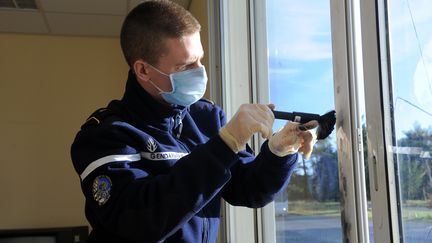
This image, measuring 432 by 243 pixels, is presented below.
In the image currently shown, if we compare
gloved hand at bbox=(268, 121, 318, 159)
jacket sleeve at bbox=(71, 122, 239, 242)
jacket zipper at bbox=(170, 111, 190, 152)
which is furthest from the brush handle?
jacket zipper at bbox=(170, 111, 190, 152)

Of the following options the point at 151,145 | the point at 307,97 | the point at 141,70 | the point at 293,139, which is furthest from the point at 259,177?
the point at 307,97

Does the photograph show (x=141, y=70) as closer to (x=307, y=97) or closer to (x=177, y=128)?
(x=177, y=128)

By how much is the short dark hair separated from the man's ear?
13 millimetres

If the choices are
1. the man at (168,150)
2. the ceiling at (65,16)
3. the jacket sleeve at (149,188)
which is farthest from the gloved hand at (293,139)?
the ceiling at (65,16)

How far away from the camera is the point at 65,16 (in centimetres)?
368

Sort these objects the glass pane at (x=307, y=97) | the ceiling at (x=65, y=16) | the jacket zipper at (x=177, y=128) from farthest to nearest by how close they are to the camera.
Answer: the ceiling at (x=65, y=16)
the glass pane at (x=307, y=97)
the jacket zipper at (x=177, y=128)

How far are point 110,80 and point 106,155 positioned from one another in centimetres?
336

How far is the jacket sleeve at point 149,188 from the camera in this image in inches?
33.8

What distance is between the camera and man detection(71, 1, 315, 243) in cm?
87

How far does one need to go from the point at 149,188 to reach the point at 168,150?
15 centimetres

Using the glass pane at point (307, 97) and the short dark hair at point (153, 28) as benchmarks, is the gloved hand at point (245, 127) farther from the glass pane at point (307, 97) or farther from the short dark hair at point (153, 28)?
the glass pane at point (307, 97)

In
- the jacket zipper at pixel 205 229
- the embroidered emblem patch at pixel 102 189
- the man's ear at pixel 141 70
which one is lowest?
the jacket zipper at pixel 205 229

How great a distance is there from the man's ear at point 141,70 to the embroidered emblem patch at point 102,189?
265 mm

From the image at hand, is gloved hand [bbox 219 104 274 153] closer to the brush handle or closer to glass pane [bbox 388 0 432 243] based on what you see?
the brush handle
